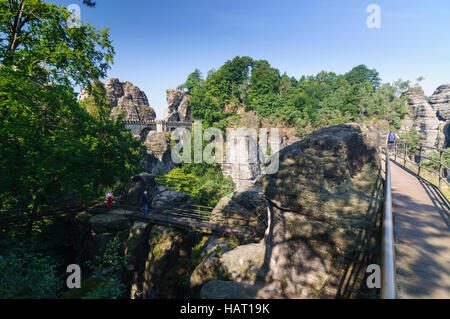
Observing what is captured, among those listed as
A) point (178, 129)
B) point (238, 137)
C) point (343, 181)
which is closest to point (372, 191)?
point (343, 181)

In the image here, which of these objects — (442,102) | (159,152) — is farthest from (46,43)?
(442,102)

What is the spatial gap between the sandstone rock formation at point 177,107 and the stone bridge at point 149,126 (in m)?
4.06

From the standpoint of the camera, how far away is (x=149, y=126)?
43.2 m

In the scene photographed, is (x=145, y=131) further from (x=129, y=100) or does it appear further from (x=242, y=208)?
(x=242, y=208)

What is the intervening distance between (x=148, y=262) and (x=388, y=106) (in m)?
52.7

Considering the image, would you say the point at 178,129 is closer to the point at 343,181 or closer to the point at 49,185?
the point at 49,185

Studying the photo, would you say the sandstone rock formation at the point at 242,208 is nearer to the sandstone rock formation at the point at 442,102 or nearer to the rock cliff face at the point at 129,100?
the rock cliff face at the point at 129,100

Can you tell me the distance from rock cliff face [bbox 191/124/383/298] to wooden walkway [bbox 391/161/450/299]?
1.91 ft

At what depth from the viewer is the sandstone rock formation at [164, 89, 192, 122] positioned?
1996 inches

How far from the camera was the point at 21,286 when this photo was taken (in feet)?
13.5

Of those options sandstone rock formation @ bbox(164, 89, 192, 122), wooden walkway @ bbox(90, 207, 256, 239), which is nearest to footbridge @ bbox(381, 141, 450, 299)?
wooden walkway @ bbox(90, 207, 256, 239)

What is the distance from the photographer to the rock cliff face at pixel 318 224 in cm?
437

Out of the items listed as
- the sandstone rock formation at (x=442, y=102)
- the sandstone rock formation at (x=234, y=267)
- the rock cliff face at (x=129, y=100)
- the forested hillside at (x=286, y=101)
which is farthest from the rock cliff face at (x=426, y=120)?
the rock cliff face at (x=129, y=100)

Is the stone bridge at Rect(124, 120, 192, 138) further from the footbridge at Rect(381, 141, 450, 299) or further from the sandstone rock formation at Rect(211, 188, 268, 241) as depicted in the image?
the footbridge at Rect(381, 141, 450, 299)
